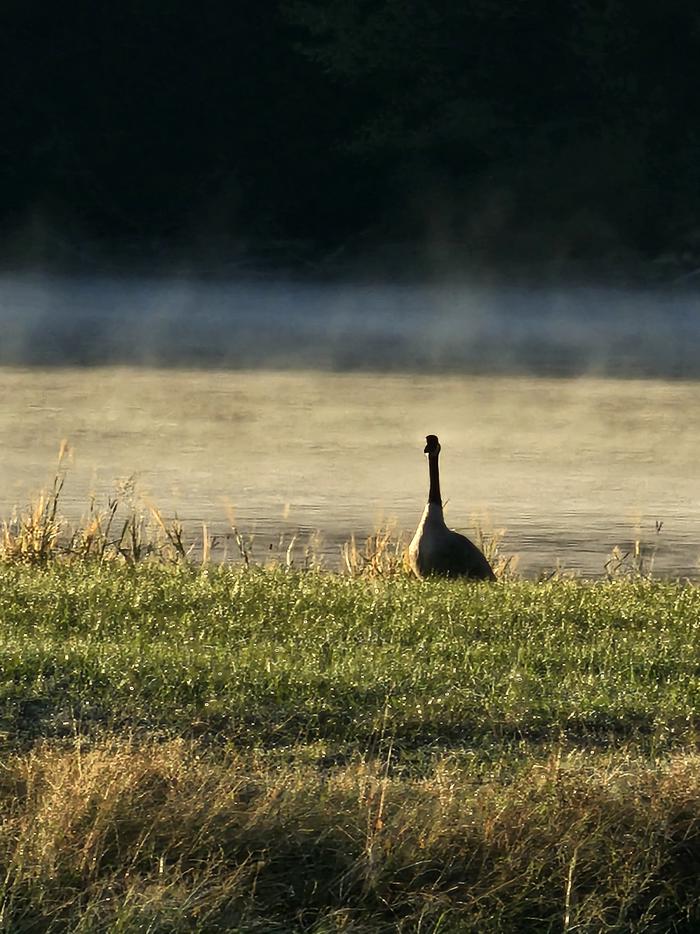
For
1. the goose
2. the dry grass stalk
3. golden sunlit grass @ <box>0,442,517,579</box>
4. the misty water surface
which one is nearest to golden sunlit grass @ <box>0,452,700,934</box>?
the goose

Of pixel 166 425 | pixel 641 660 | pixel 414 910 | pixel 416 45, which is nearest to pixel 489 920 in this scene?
pixel 414 910

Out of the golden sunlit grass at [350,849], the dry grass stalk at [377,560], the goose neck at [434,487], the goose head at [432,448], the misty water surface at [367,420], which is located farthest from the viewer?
the misty water surface at [367,420]

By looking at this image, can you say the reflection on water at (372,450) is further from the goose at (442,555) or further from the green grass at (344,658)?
the green grass at (344,658)

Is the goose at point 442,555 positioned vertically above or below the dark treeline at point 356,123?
below

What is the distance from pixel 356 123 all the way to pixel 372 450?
29.8 metres

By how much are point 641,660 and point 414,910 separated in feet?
6.73

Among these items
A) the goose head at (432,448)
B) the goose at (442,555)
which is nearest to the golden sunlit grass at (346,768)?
the goose at (442,555)

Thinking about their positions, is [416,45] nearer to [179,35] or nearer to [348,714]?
[179,35]

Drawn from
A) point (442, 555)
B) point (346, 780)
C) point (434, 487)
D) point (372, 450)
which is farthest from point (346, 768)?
point (372, 450)

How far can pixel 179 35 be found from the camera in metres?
46.5

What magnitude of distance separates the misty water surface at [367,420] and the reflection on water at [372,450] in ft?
0.12

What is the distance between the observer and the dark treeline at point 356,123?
43781 mm

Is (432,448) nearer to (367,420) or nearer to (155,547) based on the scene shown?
(155,547)

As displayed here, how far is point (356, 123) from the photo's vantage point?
46156 mm
